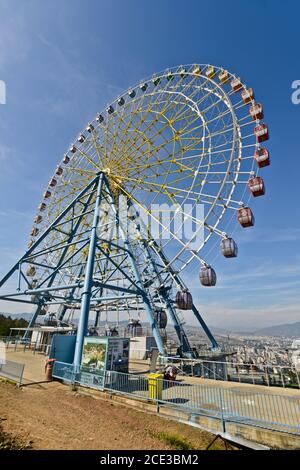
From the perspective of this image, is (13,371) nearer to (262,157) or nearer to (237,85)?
(262,157)

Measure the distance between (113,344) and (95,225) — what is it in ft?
27.8

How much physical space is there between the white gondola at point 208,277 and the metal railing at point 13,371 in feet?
37.9

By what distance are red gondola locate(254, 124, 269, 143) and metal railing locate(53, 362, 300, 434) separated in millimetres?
15759

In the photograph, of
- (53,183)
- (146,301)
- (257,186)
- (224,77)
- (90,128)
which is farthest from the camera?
(53,183)

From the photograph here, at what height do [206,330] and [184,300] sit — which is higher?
[184,300]

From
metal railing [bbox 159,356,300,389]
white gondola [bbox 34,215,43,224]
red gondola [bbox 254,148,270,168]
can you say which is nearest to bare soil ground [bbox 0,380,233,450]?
metal railing [bbox 159,356,300,389]

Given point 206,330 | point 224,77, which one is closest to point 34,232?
point 206,330

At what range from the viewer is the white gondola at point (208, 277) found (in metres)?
17.1

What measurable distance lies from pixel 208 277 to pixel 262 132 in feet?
35.9

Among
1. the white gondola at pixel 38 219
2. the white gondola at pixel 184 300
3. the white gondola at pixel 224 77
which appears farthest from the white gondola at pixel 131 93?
the white gondola at pixel 184 300

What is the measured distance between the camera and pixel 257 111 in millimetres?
18141
